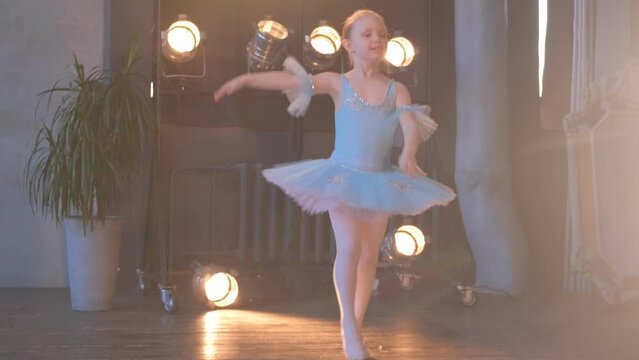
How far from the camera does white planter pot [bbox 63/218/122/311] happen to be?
3742 millimetres

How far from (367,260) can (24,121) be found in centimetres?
273

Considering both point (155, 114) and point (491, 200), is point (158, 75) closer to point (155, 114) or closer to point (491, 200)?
point (155, 114)

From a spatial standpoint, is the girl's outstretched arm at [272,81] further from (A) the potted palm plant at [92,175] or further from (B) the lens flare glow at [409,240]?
(B) the lens flare glow at [409,240]

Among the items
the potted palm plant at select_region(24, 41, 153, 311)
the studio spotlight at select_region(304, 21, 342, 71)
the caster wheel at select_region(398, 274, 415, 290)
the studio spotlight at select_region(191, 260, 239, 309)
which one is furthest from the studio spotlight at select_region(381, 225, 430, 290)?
the potted palm plant at select_region(24, 41, 153, 311)

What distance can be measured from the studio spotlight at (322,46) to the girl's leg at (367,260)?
1.95m

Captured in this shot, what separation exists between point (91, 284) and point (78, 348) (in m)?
1.00

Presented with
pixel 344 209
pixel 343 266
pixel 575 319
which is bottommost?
pixel 575 319

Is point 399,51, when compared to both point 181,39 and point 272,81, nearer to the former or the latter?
point 181,39

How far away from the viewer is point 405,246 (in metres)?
4.25

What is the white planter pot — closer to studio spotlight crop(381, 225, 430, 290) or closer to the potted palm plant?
the potted palm plant

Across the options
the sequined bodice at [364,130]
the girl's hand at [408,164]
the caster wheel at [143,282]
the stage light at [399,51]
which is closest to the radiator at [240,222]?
the caster wheel at [143,282]

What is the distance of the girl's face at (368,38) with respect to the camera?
8.65 feet

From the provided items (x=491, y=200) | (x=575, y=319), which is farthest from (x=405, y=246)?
(x=575, y=319)

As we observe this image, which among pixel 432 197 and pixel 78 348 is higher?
pixel 432 197
